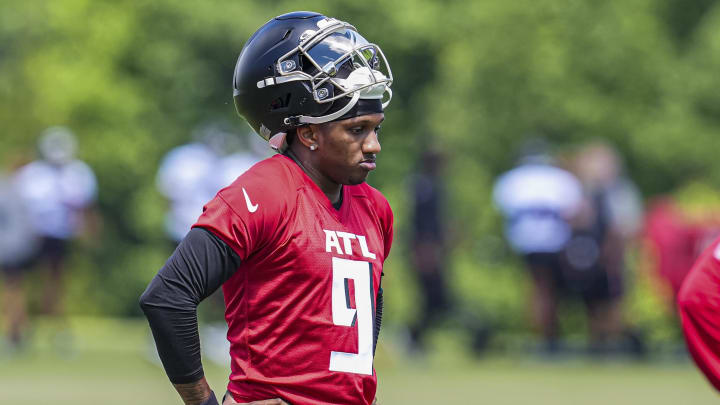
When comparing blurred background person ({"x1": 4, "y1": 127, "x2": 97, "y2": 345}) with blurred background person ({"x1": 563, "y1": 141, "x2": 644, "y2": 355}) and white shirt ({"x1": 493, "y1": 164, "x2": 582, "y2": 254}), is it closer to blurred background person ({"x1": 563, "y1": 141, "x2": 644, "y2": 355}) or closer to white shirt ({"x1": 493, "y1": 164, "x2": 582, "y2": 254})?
white shirt ({"x1": 493, "y1": 164, "x2": 582, "y2": 254})

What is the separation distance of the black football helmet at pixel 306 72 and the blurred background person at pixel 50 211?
10738mm

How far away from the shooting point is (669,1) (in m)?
26.5

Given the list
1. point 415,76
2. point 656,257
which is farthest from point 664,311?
point 415,76

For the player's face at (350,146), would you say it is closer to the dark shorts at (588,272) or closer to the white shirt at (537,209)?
the white shirt at (537,209)

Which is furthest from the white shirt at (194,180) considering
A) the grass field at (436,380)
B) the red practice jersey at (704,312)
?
the red practice jersey at (704,312)

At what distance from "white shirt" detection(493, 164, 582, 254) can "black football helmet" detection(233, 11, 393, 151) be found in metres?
9.91

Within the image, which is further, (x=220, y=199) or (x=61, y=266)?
(x=61, y=266)

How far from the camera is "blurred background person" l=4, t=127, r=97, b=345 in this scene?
14898 mm

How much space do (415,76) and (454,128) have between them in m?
5.80

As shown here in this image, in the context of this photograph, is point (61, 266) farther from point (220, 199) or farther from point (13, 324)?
point (220, 199)

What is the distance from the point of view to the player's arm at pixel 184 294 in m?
3.94

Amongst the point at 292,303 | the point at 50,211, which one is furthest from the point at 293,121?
the point at 50,211

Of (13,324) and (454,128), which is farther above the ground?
(454,128)

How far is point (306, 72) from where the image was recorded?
14.2 feet
